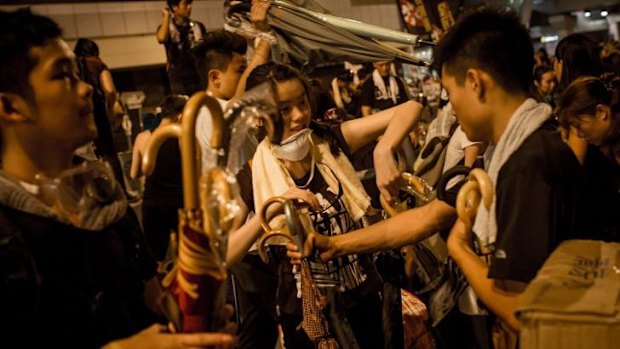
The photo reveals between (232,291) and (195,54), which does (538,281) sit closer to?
(232,291)

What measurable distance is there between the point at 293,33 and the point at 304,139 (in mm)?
1026

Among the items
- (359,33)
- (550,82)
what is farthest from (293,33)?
(550,82)

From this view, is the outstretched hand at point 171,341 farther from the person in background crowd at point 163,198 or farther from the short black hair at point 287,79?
the person in background crowd at point 163,198

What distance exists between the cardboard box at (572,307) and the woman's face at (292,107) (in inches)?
56.5

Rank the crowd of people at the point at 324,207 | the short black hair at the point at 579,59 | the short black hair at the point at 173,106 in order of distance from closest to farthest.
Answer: the crowd of people at the point at 324,207 → the short black hair at the point at 173,106 → the short black hair at the point at 579,59

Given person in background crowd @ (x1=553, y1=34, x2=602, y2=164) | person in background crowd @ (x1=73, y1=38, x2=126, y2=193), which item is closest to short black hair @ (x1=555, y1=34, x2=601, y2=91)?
person in background crowd @ (x1=553, y1=34, x2=602, y2=164)

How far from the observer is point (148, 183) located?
3.62 meters

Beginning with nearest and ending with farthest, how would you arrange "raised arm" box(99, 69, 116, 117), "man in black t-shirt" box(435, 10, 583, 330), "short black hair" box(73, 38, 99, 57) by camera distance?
"man in black t-shirt" box(435, 10, 583, 330)
"raised arm" box(99, 69, 116, 117)
"short black hair" box(73, 38, 99, 57)

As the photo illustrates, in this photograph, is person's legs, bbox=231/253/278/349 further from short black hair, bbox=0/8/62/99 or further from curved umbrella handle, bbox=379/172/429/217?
short black hair, bbox=0/8/62/99

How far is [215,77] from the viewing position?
144 inches

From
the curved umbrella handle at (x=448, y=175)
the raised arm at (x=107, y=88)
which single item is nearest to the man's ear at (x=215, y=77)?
the curved umbrella handle at (x=448, y=175)

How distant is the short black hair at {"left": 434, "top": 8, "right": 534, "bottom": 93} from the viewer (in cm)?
185

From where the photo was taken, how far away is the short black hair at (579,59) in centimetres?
473

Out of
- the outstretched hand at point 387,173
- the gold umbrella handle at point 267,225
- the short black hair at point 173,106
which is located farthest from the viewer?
the short black hair at point 173,106
